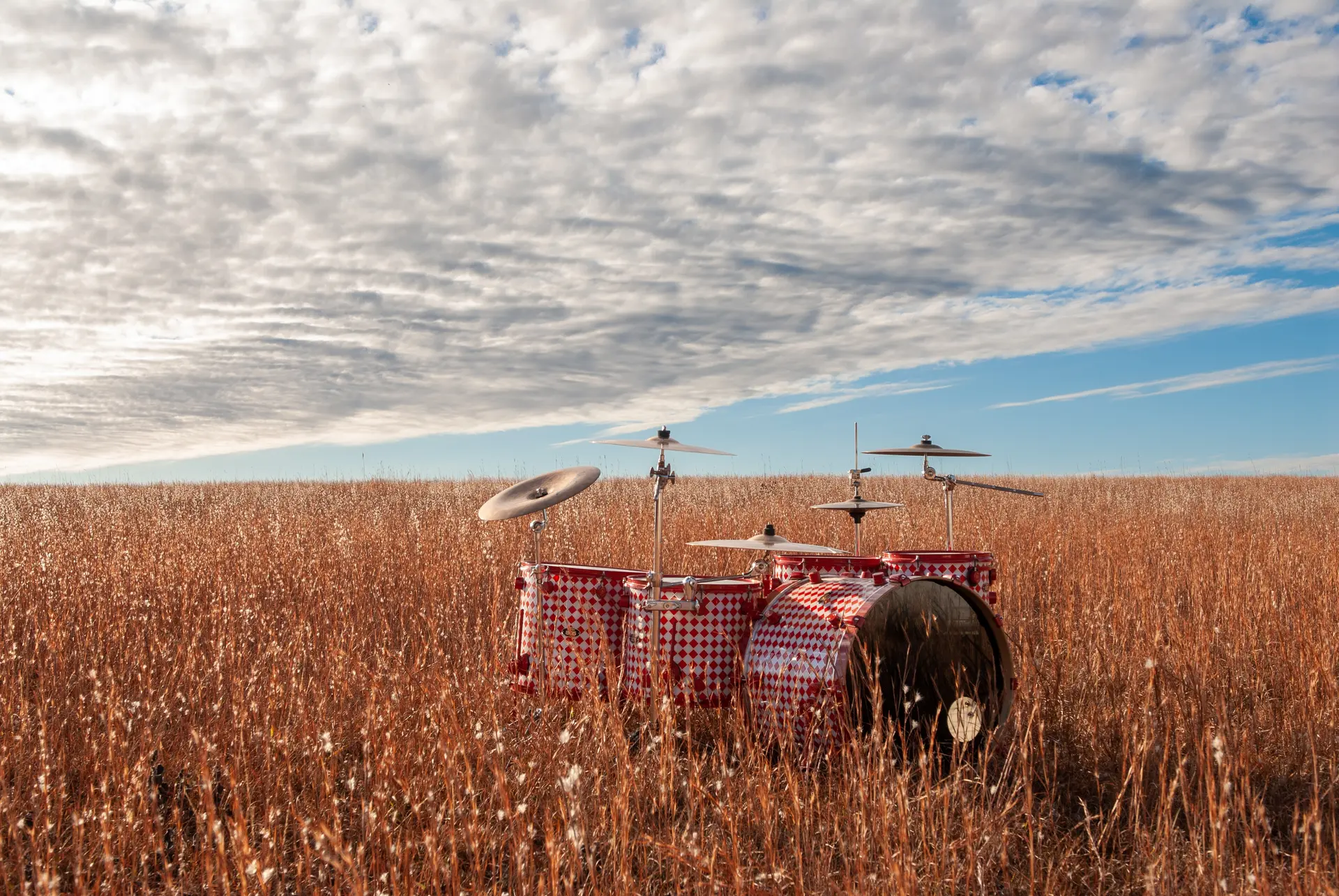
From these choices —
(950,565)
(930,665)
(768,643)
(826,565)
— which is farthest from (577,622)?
(950,565)

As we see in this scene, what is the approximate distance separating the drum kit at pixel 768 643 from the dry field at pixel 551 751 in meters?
0.20

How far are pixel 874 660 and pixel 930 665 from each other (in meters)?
0.40

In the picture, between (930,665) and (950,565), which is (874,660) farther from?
(950,565)

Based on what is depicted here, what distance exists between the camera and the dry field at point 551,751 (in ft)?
9.59

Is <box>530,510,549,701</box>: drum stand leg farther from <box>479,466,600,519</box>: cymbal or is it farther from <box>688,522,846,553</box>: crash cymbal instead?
<box>688,522,846,553</box>: crash cymbal

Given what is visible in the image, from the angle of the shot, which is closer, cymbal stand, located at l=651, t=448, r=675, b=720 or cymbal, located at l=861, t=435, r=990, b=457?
cymbal stand, located at l=651, t=448, r=675, b=720

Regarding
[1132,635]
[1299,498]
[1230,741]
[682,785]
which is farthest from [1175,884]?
[1299,498]

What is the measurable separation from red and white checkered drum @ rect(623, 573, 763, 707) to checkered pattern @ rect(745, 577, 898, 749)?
0.33ft

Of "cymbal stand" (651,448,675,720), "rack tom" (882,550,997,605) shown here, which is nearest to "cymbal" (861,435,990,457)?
"rack tom" (882,550,997,605)

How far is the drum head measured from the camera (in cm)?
388

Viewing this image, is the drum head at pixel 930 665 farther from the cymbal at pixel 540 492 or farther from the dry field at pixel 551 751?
the cymbal at pixel 540 492

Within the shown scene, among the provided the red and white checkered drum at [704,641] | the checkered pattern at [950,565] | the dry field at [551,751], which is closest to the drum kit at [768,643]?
the red and white checkered drum at [704,641]

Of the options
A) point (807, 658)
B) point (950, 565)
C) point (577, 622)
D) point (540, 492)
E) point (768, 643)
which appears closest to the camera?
point (807, 658)

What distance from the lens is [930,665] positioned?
405 cm
